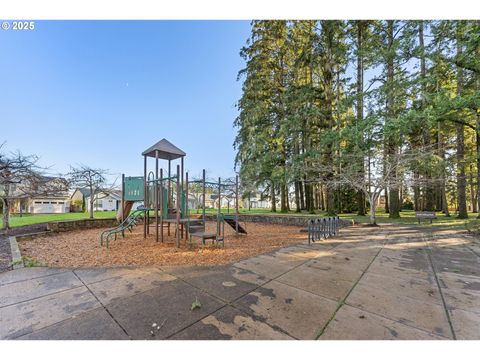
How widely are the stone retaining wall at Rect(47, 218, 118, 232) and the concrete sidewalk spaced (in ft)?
22.6

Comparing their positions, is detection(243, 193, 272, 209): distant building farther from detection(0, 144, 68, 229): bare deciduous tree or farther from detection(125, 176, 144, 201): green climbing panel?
detection(0, 144, 68, 229): bare deciduous tree

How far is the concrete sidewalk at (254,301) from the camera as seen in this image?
2.03m

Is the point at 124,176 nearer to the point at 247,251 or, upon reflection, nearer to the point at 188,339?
the point at 247,251

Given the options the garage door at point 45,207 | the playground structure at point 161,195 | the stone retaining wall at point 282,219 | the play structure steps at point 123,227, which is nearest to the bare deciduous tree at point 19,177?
the playground structure at point 161,195

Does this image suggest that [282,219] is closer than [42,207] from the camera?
Yes

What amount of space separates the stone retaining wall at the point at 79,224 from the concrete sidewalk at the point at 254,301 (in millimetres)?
6879

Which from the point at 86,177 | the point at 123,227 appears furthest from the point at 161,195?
the point at 86,177

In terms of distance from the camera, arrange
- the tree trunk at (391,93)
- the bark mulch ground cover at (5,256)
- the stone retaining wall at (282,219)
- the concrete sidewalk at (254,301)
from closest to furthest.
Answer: the concrete sidewalk at (254,301) → the bark mulch ground cover at (5,256) → the tree trunk at (391,93) → the stone retaining wall at (282,219)

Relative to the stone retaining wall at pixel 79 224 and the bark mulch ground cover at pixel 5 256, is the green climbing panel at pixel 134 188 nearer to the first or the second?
the bark mulch ground cover at pixel 5 256

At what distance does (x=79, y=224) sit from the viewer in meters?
10.5

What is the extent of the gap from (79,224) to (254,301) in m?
11.8

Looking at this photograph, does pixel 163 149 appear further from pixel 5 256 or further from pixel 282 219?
pixel 282 219

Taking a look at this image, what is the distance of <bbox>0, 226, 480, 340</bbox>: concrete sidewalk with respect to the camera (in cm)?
203

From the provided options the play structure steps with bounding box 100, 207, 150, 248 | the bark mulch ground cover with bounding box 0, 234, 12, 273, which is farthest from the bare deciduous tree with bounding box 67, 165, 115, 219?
the bark mulch ground cover with bounding box 0, 234, 12, 273
